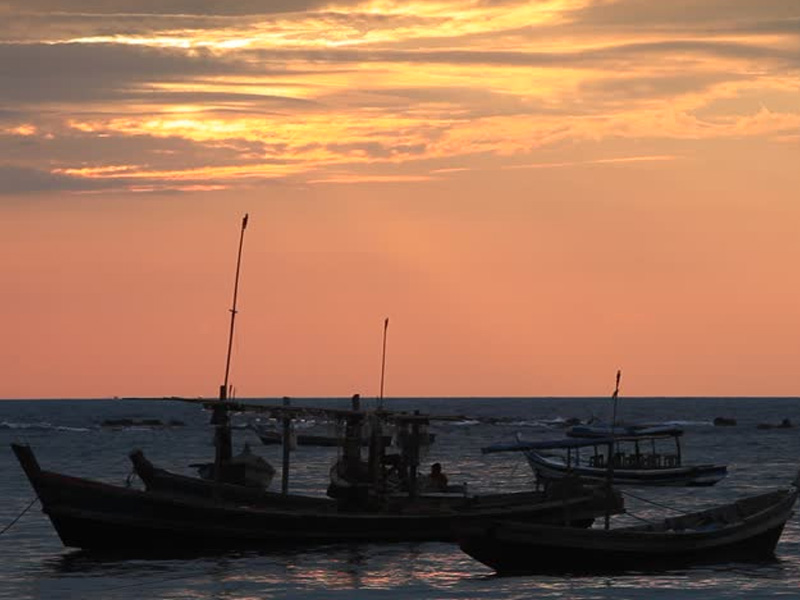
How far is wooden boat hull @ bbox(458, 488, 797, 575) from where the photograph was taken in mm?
41875

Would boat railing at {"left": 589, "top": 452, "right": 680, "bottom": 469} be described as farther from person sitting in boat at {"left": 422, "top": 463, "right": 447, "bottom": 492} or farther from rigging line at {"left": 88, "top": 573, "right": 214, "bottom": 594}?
rigging line at {"left": 88, "top": 573, "right": 214, "bottom": 594}

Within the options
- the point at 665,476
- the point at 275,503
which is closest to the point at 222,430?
the point at 275,503

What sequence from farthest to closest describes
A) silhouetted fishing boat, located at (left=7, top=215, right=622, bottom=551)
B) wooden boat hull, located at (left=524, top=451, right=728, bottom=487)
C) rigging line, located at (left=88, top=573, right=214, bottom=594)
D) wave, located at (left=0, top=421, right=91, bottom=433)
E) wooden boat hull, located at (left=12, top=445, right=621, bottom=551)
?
1. wave, located at (left=0, top=421, right=91, bottom=433)
2. wooden boat hull, located at (left=524, top=451, right=728, bottom=487)
3. silhouetted fishing boat, located at (left=7, top=215, right=622, bottom=551)
4. wooden boat hull, located at (left=12, top=445, right=621, bottom=551)
5. rigging line, located at (left=88, top=573, right=214, bottom=594)

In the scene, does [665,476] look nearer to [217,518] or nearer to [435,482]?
[435,482]

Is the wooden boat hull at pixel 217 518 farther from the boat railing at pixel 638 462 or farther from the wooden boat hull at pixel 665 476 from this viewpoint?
the boat railing at pixel 638 462

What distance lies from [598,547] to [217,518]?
35.2 feet

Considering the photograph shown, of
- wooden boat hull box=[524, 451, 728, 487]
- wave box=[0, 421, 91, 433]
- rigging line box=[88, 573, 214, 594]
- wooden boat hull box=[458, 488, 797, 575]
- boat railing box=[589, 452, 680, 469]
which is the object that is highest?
wave box=[0, 421, 91, 433]

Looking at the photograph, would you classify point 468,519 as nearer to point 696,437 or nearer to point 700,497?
point 700,497

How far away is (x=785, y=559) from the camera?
156 ft

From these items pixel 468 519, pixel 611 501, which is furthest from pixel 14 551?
→ pixel 611 501

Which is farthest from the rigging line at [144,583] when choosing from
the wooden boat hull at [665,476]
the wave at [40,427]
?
the wave at [40,427]

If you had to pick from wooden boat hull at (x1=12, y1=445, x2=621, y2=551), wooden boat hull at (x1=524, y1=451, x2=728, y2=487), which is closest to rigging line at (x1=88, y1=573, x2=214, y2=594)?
wooden boat hull at (x1=12, y1=445, x2=621, y2=551)

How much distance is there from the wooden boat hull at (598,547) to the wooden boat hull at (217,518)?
4366 millimetres

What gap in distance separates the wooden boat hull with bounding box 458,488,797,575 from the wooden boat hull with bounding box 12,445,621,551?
4.37m
